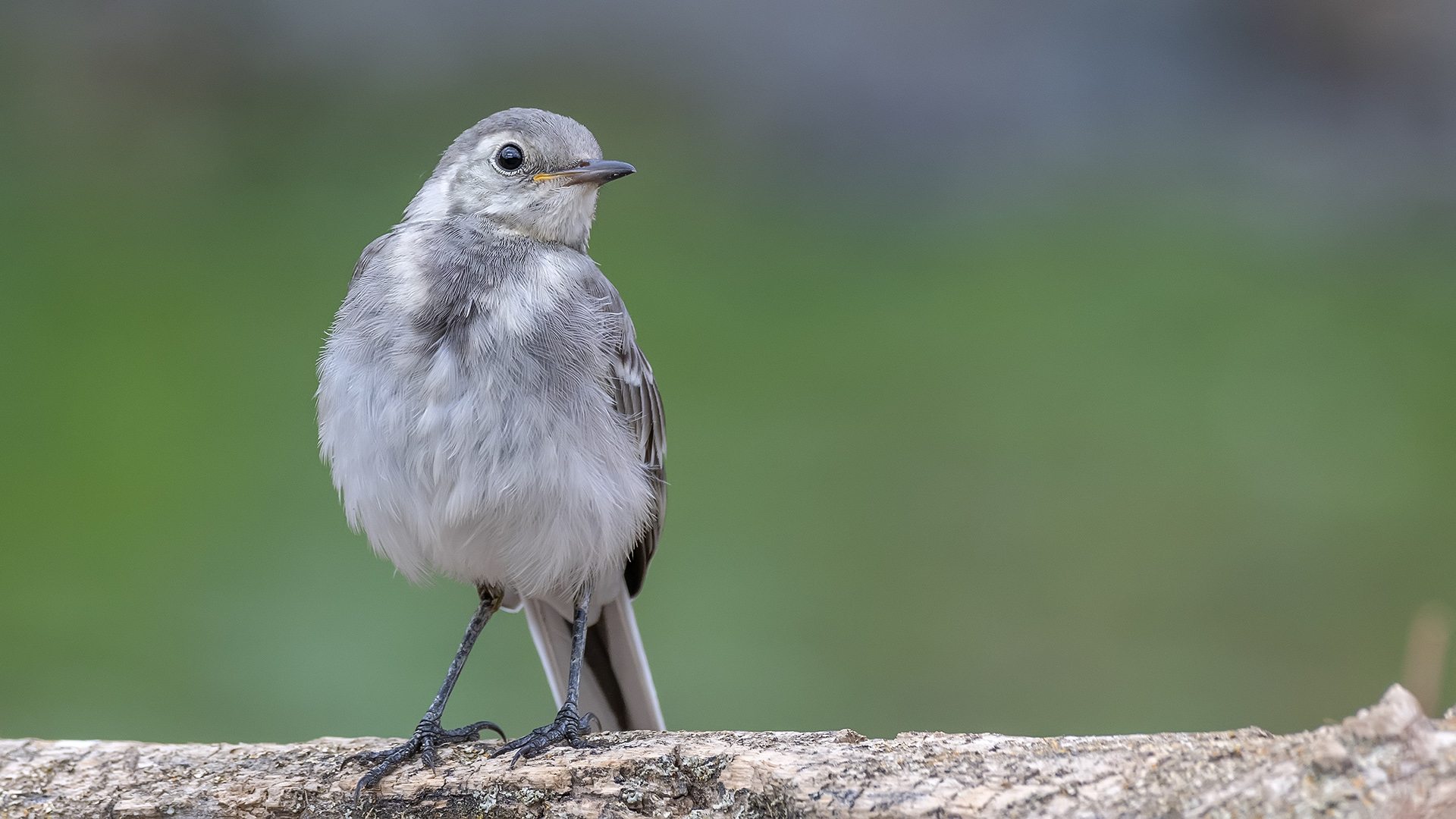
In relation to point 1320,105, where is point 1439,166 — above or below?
below

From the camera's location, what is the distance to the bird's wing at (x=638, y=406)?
3.03 meters

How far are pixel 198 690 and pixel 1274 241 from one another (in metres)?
5.94

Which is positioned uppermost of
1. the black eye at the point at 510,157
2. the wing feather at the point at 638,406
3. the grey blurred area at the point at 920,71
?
the grey blurred area at the point at 920,71

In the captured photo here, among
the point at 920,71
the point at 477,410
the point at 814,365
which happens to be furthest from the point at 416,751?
the point at 920,71

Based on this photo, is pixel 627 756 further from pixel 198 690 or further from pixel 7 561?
pixel 7 561

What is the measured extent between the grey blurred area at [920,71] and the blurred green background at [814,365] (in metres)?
0.03

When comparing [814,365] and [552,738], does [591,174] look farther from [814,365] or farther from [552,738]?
[814,365]

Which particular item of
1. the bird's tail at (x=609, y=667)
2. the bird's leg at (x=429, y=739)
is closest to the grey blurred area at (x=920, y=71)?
the bird's tail at (x=609, y=667)

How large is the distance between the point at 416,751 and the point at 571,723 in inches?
14.8

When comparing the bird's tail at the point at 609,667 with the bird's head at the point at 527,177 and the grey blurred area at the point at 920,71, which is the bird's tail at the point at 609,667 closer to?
the bird's head at the point at 527,177

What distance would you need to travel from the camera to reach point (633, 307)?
238 inches

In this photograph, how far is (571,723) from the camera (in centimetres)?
280

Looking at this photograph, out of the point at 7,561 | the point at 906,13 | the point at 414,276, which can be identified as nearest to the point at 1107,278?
the point at 906,13

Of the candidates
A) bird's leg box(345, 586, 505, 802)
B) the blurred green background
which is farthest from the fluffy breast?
the blurred green background
